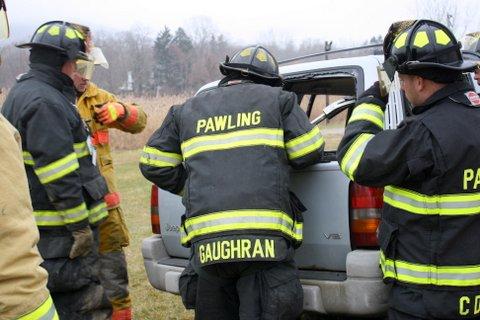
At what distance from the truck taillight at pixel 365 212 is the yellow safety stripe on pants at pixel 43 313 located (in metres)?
1.84

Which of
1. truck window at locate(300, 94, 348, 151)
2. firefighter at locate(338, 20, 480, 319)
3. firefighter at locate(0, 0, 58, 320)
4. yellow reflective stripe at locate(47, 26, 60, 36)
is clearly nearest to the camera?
firefighter at locate(0, 0, 58, 320)

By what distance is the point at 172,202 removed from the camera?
3.94 metres

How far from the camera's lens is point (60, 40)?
12.1 feet

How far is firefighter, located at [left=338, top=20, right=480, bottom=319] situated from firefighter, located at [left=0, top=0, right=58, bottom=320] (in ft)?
4.79

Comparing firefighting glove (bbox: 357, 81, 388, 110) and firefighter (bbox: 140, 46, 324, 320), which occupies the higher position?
firefighting glove (bbox: 357, 81, 388, 110)

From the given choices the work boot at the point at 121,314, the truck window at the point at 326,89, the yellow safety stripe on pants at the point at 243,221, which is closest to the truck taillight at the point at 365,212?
the yellow safety stripe on pants at the point at 243,221

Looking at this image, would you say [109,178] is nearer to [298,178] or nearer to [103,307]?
[103,307]

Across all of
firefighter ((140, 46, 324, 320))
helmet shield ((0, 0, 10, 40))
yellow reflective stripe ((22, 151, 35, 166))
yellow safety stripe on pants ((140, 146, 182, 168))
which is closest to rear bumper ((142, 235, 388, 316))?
firefighter ((140, 46, 324, 320))

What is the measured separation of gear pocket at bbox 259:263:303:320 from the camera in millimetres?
2887

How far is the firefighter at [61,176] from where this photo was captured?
3.29 metres

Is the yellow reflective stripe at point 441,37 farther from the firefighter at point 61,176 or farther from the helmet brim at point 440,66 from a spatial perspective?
the firefighter at point 61,176

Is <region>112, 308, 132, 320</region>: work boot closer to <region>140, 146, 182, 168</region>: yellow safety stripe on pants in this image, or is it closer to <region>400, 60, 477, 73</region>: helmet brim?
<region>140, 146, 182, 168</region>: yellow safety stripe on pants

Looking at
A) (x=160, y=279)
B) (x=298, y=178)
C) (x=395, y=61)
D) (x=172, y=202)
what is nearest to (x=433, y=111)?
(x=395, y=61)

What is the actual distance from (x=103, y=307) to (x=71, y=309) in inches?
10.7
